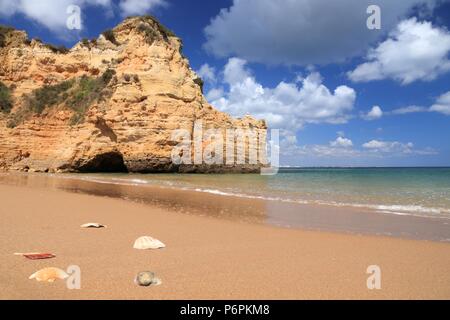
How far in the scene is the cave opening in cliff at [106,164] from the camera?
3575 centimetres

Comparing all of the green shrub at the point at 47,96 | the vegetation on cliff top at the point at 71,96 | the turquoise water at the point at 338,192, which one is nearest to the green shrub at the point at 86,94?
the vegetation on cliff top at the point at 71,96

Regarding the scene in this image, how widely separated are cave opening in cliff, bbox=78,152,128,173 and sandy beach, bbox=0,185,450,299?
29001 millimetres

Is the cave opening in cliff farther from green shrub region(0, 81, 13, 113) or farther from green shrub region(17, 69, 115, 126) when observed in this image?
green shrub region(0, 81, 13, 113)

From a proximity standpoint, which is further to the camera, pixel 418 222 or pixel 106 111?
pixel 106 111

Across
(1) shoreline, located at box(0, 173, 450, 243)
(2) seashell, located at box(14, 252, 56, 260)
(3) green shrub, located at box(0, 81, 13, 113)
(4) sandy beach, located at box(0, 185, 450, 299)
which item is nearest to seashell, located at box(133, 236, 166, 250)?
(4) sandy beach, located at box(0, 185, 450, 299)

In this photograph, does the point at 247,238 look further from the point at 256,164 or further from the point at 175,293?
the point at 256,164

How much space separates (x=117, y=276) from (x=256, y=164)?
3926cm

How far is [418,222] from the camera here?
29.0 ft

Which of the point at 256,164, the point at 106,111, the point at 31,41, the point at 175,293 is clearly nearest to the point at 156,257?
the point at 175,293

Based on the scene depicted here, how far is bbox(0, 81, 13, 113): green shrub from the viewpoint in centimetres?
4012

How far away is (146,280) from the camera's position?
11.6 ft

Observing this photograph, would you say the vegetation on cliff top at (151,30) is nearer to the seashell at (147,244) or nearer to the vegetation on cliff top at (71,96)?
the vegetation on cliff top at (71,96)

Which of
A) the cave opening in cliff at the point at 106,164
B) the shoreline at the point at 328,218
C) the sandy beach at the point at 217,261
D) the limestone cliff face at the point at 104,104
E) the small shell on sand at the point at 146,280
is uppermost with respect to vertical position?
the limestone cliff face at the point at 104,104

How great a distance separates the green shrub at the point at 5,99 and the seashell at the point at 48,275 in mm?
42884
